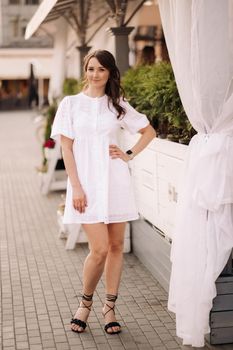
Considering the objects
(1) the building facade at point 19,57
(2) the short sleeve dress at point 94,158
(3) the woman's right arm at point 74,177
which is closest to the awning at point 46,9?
(2) the short sleeve dress at point 94,158

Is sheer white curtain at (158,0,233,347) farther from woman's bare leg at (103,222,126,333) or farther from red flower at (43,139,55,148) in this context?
red flower at (43,139,55,148)

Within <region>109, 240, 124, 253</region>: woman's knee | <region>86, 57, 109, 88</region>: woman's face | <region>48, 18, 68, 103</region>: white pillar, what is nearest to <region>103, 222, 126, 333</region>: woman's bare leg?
<region>109, 240, 124, 253</region>: woman's knee

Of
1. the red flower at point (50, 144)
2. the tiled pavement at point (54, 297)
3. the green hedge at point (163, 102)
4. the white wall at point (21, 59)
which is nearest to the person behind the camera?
the tiled pavement at point (54, 297)

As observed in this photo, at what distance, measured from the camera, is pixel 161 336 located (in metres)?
5.25

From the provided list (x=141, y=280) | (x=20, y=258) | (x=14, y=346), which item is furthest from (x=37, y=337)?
(x=20, y=258)

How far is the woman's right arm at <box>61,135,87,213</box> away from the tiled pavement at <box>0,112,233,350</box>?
3.28ft

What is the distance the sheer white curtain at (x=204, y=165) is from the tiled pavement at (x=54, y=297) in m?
0.48

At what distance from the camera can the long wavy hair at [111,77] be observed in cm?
503

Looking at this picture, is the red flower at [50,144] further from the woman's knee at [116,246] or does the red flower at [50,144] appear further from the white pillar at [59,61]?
the woman's knee at [116,246]

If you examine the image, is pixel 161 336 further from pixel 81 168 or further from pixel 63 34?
pixel 63 34

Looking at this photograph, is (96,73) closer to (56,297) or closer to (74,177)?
(74,177)

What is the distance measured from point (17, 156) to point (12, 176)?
4136mm

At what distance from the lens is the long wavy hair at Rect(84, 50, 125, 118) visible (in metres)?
5.03

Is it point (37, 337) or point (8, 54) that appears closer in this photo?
point (37, 337)
